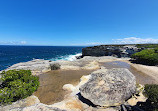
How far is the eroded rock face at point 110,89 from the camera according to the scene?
6.19 meters

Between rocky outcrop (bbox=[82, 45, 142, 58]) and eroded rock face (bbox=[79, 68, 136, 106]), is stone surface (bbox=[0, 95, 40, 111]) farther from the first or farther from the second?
rocky outcrop (bbox=[82, 45, 142, 58])

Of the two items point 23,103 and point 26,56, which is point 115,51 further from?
point 26,56

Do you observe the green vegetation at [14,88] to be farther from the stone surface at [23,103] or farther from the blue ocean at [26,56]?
the blue ocean at [26,56]

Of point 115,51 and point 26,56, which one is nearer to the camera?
point 115,51

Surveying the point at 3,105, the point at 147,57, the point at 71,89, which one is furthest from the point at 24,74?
the point at 147,57

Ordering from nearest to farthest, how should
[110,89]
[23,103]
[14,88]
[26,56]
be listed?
[110,89], [23,103], [14,88], [26,56]

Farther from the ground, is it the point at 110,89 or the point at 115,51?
the point at 115,51

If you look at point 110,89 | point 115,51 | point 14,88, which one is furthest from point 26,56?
point 110,89

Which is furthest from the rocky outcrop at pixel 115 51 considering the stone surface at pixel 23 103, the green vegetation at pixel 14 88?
the stone surface at pixel 23 103

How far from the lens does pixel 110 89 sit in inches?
259

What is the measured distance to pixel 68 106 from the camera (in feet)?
19.6

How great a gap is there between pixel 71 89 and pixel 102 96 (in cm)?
433

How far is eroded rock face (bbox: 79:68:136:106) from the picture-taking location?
244 inches

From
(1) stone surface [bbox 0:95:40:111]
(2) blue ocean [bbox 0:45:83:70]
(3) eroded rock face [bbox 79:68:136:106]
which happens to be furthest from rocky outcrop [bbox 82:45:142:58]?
(1) stone surface [bbox 0:95:40:111]
